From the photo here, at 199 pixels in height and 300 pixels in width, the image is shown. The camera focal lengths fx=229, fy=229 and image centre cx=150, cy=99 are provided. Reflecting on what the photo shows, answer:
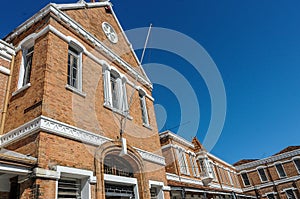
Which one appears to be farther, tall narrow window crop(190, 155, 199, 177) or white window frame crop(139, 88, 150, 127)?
tall narrow window crop(190, 155, 199, 177)

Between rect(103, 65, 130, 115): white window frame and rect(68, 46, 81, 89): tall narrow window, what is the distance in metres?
1.39

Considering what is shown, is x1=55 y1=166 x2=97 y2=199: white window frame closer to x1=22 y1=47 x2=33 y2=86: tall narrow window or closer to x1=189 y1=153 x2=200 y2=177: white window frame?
x1=22 y1=47 x2=33 y2=86: tall narrow window

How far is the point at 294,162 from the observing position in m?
36.0

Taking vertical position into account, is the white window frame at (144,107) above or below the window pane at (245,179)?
above

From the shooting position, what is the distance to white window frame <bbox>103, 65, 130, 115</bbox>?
9391 mm

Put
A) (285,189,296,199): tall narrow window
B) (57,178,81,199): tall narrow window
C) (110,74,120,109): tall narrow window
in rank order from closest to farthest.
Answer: (57,178,81,199): tall narrow window, (110,74,120,109): tall narrow window, (285,189,296,199): tall narrow window

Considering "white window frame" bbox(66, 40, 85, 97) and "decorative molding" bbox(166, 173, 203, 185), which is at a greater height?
"white window frame" bbox(66, 40, 85, 97)

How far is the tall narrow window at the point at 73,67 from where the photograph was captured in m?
8.13

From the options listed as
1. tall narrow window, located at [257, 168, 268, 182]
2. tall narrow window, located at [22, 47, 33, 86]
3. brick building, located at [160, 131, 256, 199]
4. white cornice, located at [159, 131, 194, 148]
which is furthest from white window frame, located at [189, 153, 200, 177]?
tall narrow window, located at [257, 168, 268, 182]

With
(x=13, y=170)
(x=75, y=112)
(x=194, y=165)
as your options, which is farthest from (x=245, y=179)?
(x=13, y=170)

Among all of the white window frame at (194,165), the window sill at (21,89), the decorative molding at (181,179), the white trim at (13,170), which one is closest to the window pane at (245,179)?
the white window frame at (194,165)

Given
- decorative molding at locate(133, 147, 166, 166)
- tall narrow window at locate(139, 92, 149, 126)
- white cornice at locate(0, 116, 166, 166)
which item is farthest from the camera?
tall narrow window at locate(139, 92, 149, 126)

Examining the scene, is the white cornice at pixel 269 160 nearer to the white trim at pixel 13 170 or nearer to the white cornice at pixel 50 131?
the white cornice at pixel 50 131

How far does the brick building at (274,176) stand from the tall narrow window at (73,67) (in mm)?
38191
